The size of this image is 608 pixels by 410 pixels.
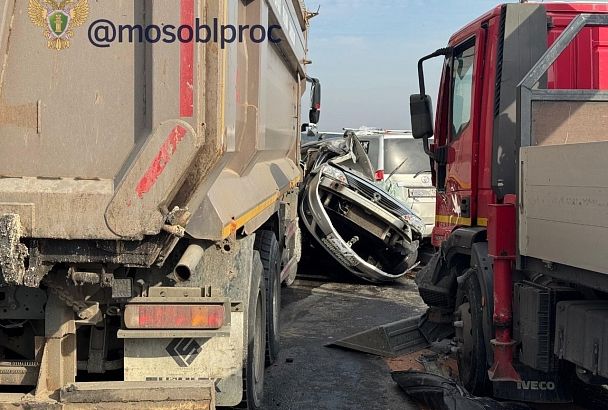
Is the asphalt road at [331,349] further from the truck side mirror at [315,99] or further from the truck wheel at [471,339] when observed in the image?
the truck side mirror at [315,99]

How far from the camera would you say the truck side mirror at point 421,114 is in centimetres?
541

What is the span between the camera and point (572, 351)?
3424mm

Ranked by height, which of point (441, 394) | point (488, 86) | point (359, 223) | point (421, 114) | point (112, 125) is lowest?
point (441, 394)

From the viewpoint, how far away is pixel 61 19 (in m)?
2.79

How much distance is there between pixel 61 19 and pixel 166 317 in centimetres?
142

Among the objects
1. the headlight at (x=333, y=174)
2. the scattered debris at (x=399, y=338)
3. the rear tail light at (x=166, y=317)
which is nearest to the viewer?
the rear tail light at (x=166, y=317)

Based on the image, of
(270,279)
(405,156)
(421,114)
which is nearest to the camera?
(270,279)

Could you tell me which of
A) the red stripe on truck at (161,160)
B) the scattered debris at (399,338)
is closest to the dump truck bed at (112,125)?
the red stripe on truck at (161,160)

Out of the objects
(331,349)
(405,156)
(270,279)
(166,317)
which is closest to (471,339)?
(270,279)

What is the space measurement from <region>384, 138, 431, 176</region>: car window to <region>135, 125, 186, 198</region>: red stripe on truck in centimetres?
851

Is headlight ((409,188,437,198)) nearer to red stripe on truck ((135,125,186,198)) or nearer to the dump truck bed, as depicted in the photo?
the dump truck bed

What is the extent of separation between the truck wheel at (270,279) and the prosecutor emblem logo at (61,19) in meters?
2.30

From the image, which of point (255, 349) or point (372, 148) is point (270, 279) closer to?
point (255, 349)

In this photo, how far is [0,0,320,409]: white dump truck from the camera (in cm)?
273
